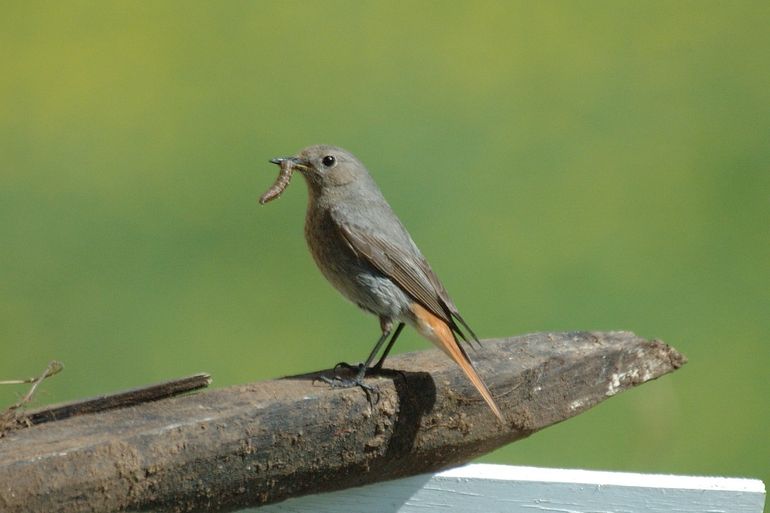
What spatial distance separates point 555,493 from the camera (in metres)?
3.57

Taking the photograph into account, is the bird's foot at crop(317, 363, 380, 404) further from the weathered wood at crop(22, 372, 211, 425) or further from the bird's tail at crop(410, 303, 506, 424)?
the weathered wood at crop(22, 372, 211, 425)

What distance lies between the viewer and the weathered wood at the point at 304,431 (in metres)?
2.96

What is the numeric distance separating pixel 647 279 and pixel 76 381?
3.49 m

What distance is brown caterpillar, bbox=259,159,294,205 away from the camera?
179 inches

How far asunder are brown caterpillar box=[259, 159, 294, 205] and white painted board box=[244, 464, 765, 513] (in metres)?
1.27

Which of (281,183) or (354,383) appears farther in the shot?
(281,183)

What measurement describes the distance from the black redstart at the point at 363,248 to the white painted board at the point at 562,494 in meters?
1.02

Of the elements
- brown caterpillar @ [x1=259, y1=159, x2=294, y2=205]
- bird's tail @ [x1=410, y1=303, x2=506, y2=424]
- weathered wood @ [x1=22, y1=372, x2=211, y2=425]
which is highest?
brown caterpillar @ [x1=259, y1=159, x2=294, y2=205]

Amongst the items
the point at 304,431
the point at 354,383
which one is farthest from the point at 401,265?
the point at 304,431

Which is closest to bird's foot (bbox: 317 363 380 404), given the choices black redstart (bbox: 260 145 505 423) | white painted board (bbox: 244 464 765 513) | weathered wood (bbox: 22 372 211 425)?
white painted board (bbox: 244 464 765 513)

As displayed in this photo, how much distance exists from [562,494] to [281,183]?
1732 millimetres

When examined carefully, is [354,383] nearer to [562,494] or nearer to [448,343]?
[448,343]

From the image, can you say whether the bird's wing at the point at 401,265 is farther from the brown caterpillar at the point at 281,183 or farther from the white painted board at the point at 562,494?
the white painted board at the point at 562,494

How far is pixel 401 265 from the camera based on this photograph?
4.84 meters
